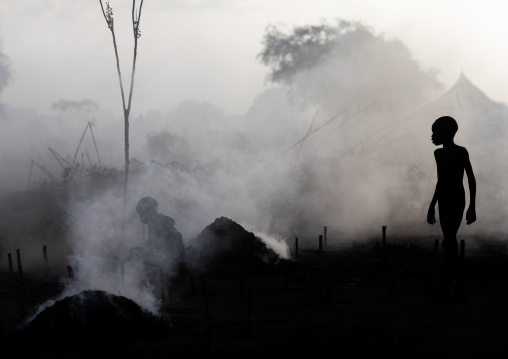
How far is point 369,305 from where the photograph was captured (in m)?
11.4

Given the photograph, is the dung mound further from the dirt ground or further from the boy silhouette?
the boy silhouette

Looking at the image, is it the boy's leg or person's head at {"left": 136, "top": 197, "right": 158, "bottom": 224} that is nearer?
the boy's leg

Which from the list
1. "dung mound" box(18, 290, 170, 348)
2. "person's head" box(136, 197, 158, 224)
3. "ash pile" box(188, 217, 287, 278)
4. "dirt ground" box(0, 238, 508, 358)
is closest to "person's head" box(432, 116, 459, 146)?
"dirt ground" box(0, 238, 508, 358)

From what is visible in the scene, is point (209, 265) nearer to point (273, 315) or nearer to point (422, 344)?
point (273, 315)

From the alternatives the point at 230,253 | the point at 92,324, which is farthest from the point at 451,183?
the point at 230,253

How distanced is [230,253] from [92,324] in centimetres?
997

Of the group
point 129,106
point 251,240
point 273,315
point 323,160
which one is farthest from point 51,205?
point 273,315

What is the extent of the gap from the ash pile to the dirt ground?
0.87 metres

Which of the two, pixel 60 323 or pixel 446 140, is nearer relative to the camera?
pixel 60 323

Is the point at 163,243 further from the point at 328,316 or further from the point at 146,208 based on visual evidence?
the point at 328,316

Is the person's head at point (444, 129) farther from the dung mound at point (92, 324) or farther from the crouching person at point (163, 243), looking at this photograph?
the crouching person at point (163, 243)

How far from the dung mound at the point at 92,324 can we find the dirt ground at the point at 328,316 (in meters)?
0.21

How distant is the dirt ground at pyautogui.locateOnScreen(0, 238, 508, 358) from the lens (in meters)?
8.26

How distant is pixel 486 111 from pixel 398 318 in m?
26.6
